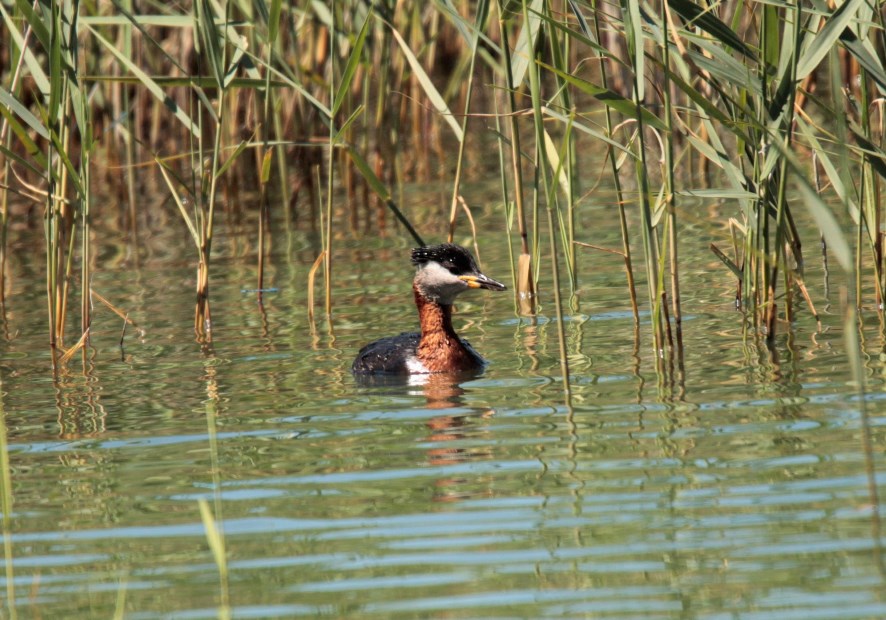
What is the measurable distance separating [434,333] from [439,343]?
101mm

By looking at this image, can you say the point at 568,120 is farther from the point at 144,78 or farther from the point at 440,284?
the point at 144,78

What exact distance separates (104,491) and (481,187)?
30.0 ft

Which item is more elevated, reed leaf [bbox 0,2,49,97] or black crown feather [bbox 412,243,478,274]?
reed leaf [bbox 0,2,49,97]

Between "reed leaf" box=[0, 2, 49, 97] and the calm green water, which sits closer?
the calm green water

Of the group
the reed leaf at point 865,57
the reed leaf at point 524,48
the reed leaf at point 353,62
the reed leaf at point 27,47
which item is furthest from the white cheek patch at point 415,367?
the reed leaf at point 865,57

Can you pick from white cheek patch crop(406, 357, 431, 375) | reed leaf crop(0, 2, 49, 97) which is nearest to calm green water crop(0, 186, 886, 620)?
white cheek patch crop(406, 357, 431, 375)

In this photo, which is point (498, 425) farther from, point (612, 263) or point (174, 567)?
point (612, 263)

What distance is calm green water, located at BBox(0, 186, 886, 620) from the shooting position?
13.7 ft

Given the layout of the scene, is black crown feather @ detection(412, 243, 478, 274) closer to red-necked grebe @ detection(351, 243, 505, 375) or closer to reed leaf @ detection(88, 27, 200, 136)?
red-necked grebe @ detection(351, 243, 505, 375)

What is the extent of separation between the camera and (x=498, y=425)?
20.5 ft

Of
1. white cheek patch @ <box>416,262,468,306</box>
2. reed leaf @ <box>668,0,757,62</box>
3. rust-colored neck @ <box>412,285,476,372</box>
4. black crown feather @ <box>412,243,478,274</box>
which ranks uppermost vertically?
reed leaf @ <box>668,0,757,62</box>

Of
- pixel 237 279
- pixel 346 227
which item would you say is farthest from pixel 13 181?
pixel 237 279

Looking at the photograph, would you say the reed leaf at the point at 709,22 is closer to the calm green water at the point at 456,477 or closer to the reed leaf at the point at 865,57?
the reed leaf at the point at 865,57

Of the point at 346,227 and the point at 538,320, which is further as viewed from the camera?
the point at 346,227
